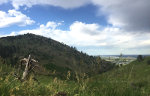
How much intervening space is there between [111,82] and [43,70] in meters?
2.91

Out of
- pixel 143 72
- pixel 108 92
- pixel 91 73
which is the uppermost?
pixel 91 73

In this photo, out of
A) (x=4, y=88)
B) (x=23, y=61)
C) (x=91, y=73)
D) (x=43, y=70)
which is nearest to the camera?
Result: (x=4, y=88)

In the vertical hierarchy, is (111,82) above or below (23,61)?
below

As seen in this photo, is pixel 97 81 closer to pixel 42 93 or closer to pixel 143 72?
pixel 42 93

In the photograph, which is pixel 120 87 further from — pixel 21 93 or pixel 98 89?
pixel 21 93

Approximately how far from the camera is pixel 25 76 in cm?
785

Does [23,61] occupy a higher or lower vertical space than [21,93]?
higher

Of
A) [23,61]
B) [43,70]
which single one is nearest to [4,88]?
[43,70]

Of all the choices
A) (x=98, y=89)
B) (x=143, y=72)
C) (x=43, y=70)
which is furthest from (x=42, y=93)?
(x=143, y=72)

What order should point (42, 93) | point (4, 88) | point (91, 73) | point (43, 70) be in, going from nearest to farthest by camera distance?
point (4, 88) < point (42, 93) < point (91, 73) < point (43, 70)

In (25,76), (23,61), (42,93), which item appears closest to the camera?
(42,93)

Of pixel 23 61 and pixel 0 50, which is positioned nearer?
pixel 23 61

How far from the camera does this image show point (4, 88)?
4352mm

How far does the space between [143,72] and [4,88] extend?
173 m
